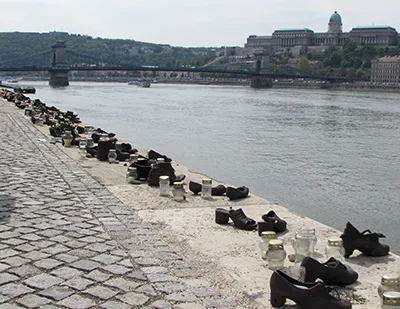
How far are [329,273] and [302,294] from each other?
0.52 metres

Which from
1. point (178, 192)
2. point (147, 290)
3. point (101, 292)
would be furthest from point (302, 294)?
point (178, 192)

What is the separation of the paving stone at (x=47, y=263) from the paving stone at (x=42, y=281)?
16 cm

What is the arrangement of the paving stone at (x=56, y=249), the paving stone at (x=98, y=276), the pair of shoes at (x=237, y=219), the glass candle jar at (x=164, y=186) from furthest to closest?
the glass candle jar at (x=164, y=186)
the pair of shoes at (x=237, y=219)
the paving stone at (x=56, y=249)
the paving stone at (x=98, y=276)

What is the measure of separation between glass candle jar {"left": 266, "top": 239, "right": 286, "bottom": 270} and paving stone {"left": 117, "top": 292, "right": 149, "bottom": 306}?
3.49 feet

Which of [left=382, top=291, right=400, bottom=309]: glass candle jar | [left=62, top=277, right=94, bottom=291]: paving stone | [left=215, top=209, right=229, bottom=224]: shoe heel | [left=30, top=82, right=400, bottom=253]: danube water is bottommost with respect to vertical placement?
[left=30, top=82, right=400, bottom=253]: danube water

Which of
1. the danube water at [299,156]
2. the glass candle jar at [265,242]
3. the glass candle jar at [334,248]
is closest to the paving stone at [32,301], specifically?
the glass candle jar at [265,242]

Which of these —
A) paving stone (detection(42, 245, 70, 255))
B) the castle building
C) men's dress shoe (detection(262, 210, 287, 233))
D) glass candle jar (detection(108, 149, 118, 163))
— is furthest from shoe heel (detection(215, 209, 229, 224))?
the castle building

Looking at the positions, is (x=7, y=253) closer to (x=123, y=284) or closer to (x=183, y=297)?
(x=123, y=284)

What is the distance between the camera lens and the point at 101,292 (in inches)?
141

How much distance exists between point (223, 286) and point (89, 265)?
0.89 m

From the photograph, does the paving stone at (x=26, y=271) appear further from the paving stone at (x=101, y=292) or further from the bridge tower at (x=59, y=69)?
the bridge tower at (x=59, y=69)

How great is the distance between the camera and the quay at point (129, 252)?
3568 millimetres

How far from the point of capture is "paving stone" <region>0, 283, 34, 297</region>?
3500mm

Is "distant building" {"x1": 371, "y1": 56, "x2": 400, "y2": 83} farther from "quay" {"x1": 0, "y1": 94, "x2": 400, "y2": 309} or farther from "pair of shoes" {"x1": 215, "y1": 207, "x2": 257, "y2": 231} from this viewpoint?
"pair of shoes" {"x1": 215, "y1": 207, "x2": 257, "y2": 231}
